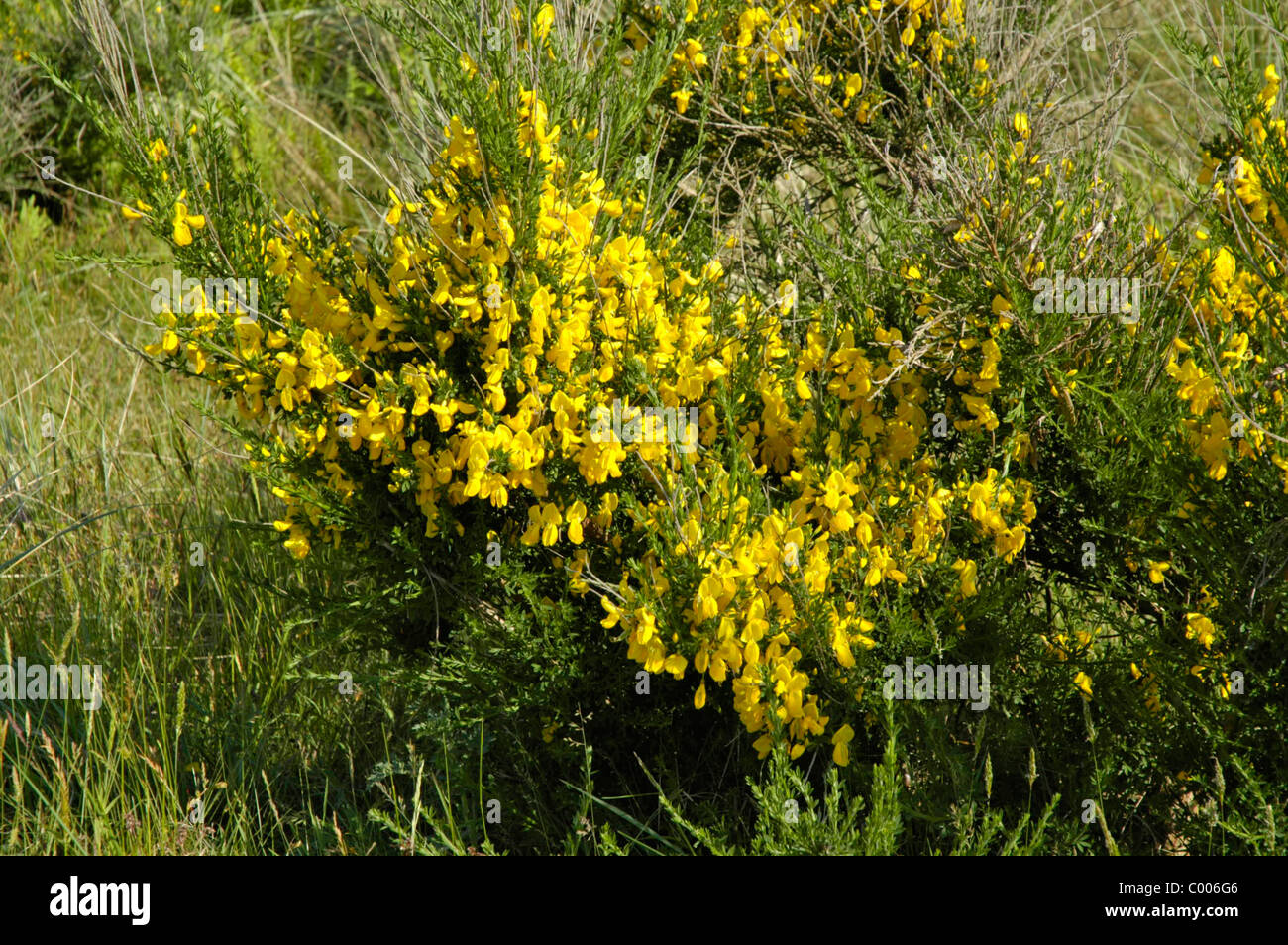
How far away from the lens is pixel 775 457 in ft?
7.60

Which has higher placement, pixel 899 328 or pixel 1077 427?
pixel 899 328

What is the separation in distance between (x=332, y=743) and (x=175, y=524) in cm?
117

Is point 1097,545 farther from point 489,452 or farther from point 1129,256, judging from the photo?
point 489,452

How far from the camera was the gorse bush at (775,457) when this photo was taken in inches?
76.8

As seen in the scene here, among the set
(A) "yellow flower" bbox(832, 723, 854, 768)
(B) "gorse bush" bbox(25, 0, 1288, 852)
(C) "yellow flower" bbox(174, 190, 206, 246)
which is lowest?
(A) "yellow flower" bbox(832, 723, 854, 768)

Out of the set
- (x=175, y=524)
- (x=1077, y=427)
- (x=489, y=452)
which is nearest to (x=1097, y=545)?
(x=1077, y=427)

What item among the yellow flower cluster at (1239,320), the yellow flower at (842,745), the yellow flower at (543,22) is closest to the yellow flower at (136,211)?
the yellow flower at (543,22)

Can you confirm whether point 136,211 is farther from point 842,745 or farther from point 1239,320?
point 1239,320

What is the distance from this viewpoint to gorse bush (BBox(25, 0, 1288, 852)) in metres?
1.95

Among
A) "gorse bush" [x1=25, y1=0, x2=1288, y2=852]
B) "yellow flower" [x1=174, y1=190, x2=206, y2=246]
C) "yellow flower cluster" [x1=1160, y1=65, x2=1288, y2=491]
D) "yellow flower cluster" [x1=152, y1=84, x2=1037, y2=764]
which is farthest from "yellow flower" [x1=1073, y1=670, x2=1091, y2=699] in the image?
"yellow flower" [x1=174, y1=190, x2=206, y2=246]

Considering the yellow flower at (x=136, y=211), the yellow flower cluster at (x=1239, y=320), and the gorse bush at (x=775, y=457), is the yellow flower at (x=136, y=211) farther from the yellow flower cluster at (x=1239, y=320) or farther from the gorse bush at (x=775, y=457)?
the yellow flower cluster at (x=1239, y=320)

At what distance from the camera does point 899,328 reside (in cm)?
232

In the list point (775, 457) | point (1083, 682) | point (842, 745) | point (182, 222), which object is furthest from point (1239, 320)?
point (182, 222)

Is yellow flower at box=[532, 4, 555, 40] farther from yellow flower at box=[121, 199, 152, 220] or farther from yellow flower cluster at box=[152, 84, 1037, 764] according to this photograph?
yellow flower at box=[121, 199, 152, 220]
